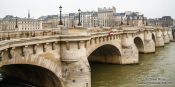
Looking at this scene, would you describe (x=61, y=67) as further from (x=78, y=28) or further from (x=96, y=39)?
(x=96, y=39)

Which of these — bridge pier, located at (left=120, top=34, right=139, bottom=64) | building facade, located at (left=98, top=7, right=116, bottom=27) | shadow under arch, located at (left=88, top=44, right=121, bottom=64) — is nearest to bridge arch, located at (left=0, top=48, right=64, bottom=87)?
shadow under arch, located at (left=88, top=44, right=121, bottom=64)

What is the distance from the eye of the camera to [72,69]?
25.1 metres

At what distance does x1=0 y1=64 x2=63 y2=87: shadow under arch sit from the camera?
2486 cm

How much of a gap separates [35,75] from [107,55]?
20821 mm

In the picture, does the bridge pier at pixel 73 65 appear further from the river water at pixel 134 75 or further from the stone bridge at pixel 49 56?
the river water at pixel 134 75

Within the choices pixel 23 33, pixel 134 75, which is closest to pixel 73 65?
pixel 23 33

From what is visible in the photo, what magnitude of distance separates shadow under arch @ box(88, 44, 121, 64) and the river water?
3.80 feet

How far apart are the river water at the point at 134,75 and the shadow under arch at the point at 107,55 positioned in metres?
1.16

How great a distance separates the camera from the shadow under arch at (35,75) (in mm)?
24859

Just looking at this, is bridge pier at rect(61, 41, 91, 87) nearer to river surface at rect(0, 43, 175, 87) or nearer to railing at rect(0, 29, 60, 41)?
railing at rect(0, 29, 60, 41)

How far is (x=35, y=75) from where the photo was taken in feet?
89.1

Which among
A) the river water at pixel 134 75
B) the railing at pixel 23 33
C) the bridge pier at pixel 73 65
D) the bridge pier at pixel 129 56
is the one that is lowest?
the river water at pixel 134 75

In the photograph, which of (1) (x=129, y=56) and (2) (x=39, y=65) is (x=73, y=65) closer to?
Result: (2) (x=39, y=65)

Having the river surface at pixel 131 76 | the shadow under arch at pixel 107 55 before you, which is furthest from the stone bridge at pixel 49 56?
the shadow under arch at pixel 107 55
